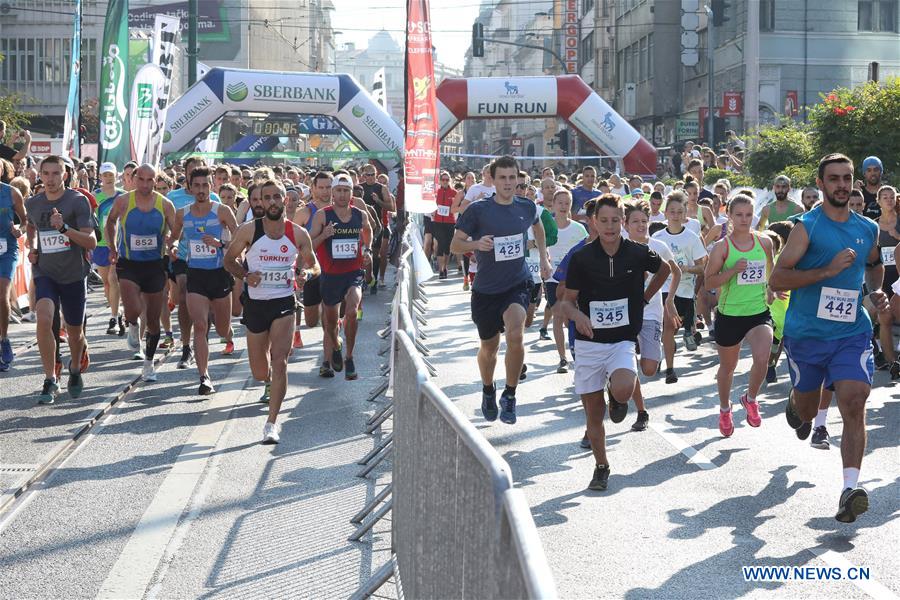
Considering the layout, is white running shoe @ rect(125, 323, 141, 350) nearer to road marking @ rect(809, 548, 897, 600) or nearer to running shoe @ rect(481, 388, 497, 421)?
running shoe @ rect(481, 388, 497, 421)

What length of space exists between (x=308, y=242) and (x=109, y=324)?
21.5 ft

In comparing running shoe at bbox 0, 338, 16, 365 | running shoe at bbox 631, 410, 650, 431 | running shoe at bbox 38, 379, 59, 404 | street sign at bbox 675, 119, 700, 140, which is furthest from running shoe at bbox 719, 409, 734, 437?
street sign at bbox 675, 119, 700, 140

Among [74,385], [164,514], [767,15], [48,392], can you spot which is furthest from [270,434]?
[767,15]

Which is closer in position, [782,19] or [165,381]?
[165,381]

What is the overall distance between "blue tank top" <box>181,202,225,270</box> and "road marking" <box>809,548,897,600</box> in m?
6.63

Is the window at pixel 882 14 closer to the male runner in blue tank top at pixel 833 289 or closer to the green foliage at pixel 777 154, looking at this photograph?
the green foliage at pixel 777 154

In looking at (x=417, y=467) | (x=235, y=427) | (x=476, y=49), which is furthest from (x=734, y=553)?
(x=476, y=49)

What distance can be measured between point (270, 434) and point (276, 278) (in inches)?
45.0

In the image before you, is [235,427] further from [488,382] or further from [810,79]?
[810,79]

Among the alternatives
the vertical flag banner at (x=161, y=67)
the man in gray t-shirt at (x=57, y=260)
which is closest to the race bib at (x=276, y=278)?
the man in gray t-shirt at (x=57, y=260)

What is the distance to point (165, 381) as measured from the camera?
11.8m

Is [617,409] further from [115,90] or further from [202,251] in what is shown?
[115,90]

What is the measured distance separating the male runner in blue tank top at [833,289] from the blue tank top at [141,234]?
6.27 metres

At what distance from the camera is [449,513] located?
12.5 ft
